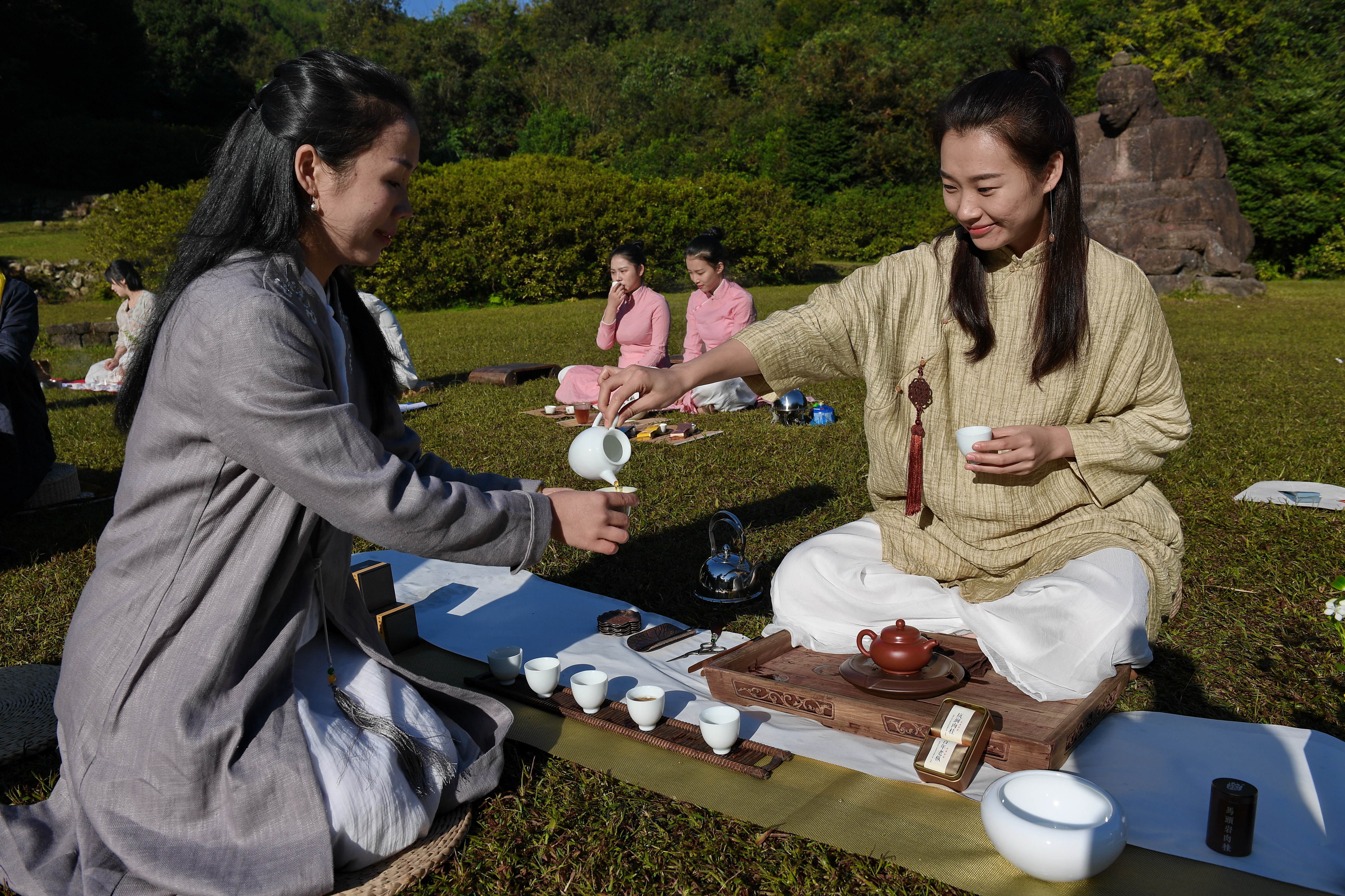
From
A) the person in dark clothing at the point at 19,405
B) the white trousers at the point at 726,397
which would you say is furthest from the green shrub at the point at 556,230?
the person in dark clothing at the point at 19,405

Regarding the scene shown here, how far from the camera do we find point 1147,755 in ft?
8.82

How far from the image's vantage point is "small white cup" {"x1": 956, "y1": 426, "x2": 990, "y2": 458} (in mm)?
2934

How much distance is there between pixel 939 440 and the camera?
→ 10.6 feet

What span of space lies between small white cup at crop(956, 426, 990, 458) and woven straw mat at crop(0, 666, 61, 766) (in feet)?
9.60

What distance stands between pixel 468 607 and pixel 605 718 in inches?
54.2

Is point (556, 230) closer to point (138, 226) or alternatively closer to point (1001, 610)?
point (138, 226)

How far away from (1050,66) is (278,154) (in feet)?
7.88

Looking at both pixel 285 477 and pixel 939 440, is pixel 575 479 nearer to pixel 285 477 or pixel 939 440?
pixel 939 440

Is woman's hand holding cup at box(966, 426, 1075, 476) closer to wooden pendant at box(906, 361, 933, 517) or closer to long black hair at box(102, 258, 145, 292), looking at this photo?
wooden pendant at box(906, 361, 933, 517)

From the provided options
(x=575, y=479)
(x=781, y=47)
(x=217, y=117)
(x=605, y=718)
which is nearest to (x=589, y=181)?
(x=575, y=479)

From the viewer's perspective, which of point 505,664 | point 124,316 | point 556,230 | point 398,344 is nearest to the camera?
point 505,664

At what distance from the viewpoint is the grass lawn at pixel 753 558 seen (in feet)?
7.67

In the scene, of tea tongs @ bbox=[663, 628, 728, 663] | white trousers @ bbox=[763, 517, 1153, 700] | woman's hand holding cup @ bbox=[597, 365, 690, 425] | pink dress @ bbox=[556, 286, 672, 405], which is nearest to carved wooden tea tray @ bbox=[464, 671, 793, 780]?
tea tongs @ bbox=[663, 628, 728, 663]

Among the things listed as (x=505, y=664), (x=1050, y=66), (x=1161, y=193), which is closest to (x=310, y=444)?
(x=505, y=664)
